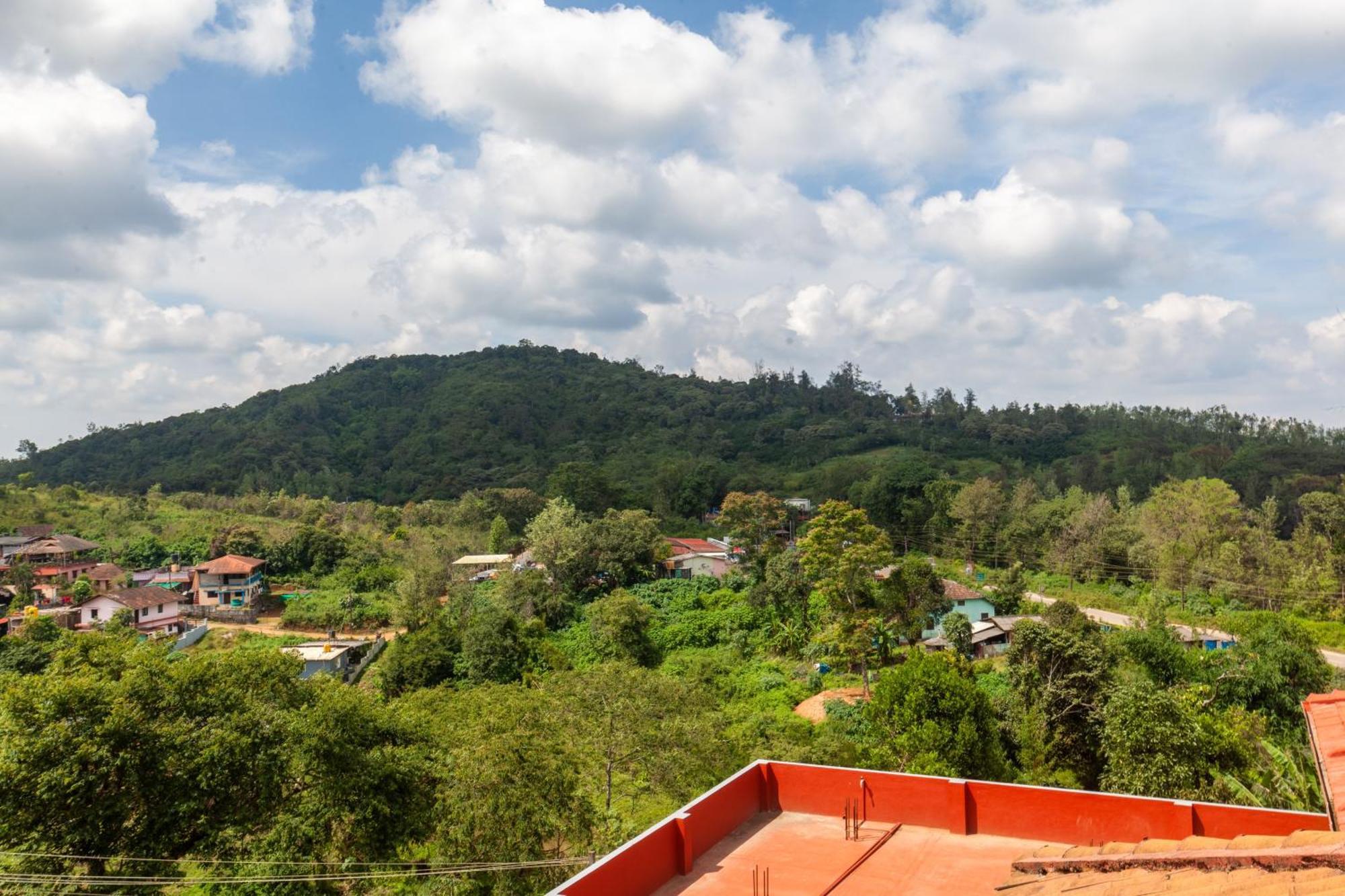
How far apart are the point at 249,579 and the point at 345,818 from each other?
30.7 m

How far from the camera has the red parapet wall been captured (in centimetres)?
717

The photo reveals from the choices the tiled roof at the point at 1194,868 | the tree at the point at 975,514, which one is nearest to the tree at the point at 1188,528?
the tree at the point at 975,514

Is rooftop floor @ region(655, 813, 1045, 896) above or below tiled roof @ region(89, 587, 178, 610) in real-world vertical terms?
above

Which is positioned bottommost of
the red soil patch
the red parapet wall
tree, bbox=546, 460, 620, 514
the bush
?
the red soil patch

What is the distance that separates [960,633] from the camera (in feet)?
89.2

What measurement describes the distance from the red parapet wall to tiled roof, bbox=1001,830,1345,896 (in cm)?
143

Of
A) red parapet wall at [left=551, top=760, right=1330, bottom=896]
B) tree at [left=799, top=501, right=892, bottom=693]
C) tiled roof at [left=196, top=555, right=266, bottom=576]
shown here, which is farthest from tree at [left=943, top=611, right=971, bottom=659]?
tiled roof at [left=196, top=555, right=266, bottom=576]

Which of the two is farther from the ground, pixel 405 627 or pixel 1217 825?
pixel 1217 825

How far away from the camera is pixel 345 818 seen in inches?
529

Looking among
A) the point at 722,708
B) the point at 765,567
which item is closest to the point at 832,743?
the point at 722,708

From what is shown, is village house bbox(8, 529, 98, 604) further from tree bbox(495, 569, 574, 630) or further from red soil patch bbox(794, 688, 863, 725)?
red soil patch bbox(794, 688, 863, 725)

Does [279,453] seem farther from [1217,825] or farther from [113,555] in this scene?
[1217,825]

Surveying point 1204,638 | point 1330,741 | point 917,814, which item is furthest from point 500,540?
point 1330,741

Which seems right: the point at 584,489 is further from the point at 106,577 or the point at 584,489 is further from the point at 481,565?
the point at 106,577
